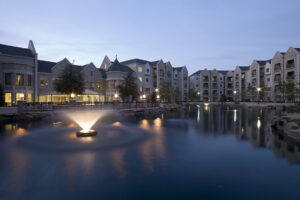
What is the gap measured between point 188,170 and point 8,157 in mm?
9509

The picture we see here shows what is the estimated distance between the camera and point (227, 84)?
104 meters

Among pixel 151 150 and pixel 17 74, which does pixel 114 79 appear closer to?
pixel 17 74

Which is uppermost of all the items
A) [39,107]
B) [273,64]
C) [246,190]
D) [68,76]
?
[273,64]

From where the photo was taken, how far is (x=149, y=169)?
30.2ft

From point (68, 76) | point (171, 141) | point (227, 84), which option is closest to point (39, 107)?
point (68, 76)

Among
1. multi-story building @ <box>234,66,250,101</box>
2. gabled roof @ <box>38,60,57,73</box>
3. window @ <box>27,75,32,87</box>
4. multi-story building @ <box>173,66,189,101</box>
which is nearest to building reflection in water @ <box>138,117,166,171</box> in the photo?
window @ <box>27,75,32,87</box>

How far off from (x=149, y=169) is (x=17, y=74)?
3886 cm

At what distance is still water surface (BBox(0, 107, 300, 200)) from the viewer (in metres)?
7.09

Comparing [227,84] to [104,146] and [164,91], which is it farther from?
[104,146]

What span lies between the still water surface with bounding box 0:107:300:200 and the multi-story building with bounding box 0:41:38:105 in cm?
2768

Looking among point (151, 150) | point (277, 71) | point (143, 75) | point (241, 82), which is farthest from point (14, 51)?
point (241, 82)

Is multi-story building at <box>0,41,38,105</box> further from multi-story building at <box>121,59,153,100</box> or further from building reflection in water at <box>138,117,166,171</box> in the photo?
building reflection in water at <box>138,117,166,171</box>

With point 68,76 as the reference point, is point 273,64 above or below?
above

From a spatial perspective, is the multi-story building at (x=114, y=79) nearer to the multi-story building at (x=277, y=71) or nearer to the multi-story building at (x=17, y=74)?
the multi-story building at (x=17, y=74)
